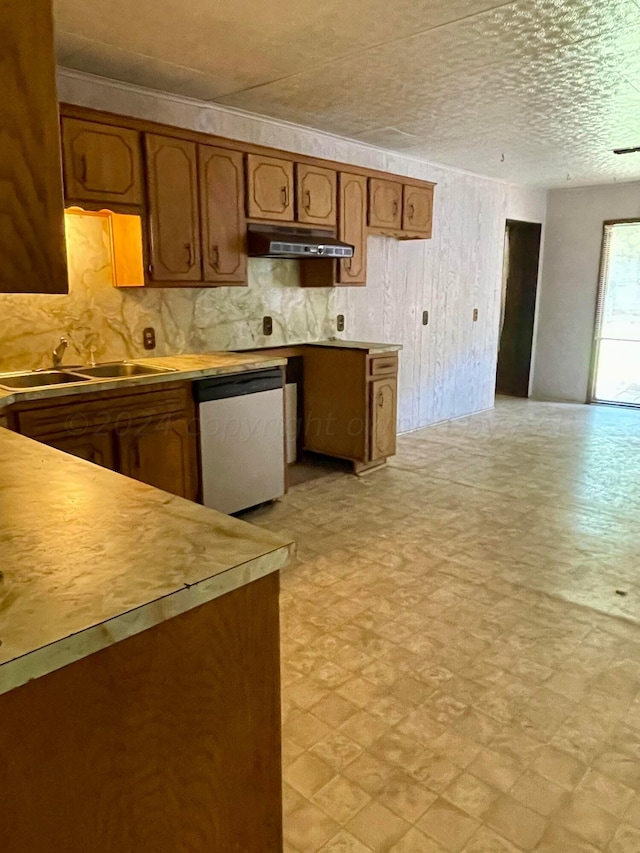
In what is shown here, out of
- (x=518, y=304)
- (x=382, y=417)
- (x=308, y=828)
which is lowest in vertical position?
(x=308, y=828)

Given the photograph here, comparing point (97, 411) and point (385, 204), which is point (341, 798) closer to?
point (97, 411)

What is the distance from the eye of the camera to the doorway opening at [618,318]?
705cm

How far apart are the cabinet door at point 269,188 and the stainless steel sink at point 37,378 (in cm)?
153

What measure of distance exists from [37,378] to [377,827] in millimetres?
2708

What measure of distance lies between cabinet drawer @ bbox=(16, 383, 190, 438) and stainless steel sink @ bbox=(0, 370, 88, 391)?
0.24 meters

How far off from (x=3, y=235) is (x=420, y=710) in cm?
194

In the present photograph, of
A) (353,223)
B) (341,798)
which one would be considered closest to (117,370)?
(353,223)

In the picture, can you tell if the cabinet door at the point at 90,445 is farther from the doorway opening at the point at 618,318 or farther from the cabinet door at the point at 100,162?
the doorway opening at the point at 618,318

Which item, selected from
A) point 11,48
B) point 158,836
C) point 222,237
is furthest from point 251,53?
point 158,836

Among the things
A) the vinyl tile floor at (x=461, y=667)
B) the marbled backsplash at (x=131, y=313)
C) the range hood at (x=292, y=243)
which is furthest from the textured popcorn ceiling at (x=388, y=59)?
the vinyl tile floor at (x=461, y=667)

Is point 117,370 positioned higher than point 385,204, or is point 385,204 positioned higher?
point 385,204

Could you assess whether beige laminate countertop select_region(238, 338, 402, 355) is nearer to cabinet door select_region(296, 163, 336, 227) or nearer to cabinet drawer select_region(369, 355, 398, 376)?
cabinet drawer select_region(369, 355, 398, 376)

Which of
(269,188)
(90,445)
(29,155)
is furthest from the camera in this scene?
(269,188)

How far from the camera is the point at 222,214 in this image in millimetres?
3750
